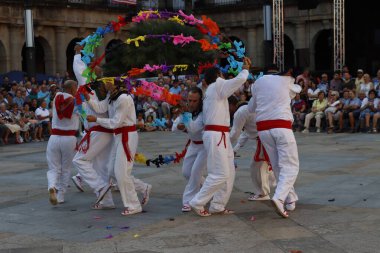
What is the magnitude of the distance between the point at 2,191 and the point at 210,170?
14.8 ft

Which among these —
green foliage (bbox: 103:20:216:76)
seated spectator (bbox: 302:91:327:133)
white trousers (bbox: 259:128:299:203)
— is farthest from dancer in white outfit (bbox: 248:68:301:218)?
green foliage (bbox: 103:20:216:76)

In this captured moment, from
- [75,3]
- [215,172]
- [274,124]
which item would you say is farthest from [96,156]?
[75,3]

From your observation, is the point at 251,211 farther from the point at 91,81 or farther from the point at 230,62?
the point at 91,81

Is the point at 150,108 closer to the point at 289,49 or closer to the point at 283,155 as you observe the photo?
the point at 283,155

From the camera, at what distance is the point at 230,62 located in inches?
352

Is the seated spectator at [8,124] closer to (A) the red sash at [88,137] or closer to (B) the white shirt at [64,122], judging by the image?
(B) the white shirt at [64,122]

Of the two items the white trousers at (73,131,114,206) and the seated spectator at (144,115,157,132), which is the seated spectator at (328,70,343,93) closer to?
the seated spectator at (144,115,157,132)

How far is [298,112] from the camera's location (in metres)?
21.3

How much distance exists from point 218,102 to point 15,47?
29414mm

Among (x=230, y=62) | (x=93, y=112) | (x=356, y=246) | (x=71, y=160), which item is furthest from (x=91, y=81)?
(x=356, y=246)

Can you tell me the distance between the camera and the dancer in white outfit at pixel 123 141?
8289mm

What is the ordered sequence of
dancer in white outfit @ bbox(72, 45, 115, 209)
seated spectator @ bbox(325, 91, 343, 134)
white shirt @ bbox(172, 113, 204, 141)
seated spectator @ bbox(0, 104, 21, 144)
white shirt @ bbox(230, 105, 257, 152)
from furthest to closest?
seated spectator @ bbox(0, 104, 21, 144) < seated spectator @ bbox(325, 91, 343, 134) < dancer in white outfit @ bbox(72, 45, 115, 209) < white shirt @ bbox(230, 105, 257, 152) < white shirt @ bbox(172, 113, 204, 141)

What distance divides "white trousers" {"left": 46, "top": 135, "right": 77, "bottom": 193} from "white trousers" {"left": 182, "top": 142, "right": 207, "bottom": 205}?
6.82 ft

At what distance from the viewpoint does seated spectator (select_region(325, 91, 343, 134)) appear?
2002 centimetres
